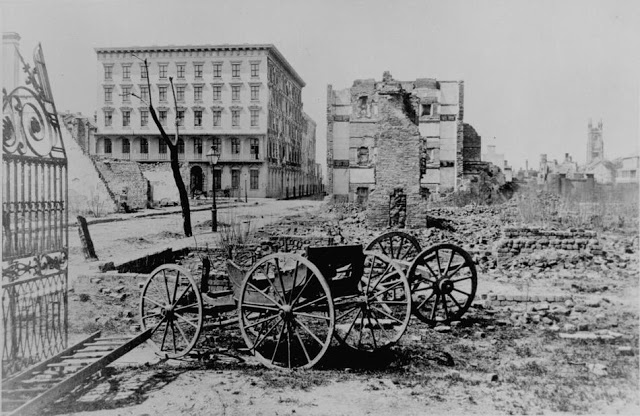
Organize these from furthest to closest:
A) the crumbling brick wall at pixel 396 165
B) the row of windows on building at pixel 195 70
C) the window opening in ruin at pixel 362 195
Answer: the window opening in ruin at pixel 362 195
the row of windows on building at pixel 195 70
the crumbling brick wall at pixel 396 165

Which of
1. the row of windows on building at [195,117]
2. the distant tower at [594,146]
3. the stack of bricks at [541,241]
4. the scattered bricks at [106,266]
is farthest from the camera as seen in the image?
the row of windows on building at [195,117]

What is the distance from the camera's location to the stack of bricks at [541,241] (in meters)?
11.8

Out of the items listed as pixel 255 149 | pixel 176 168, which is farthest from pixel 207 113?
pixel 176 168

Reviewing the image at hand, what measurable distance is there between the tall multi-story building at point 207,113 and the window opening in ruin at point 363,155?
31.4 ft

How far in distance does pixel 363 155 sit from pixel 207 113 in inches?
Answer: 510

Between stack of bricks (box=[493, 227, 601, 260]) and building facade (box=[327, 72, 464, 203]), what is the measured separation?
21006 millimetres

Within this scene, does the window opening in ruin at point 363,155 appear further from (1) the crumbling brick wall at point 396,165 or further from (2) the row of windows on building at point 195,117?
(1) the crumbling brick wall at point 396,165

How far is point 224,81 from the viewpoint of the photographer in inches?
1609

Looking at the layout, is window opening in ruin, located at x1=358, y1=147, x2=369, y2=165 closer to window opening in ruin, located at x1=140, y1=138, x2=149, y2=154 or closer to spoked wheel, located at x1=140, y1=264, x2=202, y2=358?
window opening in ruin, located at x1=140, y1=138, x2=149, y2=154

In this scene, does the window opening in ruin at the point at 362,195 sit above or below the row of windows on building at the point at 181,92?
below

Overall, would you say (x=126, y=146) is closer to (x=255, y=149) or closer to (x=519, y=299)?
(x=255, y=149)

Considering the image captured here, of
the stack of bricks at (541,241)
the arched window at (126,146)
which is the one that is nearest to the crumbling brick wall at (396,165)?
the stack of bricks at (541,241)

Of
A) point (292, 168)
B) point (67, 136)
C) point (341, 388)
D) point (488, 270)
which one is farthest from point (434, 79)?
point (341, 388)

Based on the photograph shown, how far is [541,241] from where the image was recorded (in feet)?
39.2
